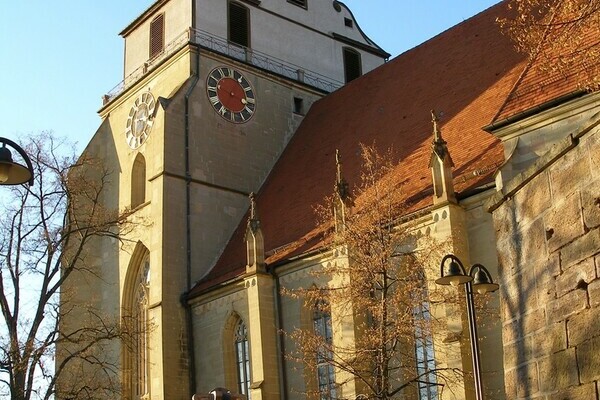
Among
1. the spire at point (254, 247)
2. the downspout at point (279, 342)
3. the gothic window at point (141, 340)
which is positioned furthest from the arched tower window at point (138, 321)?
the downspout at point (279, 342)

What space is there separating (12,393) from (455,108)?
1175cm

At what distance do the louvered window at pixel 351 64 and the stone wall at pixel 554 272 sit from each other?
81.8 feet

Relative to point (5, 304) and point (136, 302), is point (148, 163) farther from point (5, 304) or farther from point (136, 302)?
point (5, 304)

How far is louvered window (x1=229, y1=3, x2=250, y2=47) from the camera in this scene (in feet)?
92.4

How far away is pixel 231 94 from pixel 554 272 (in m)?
21.9

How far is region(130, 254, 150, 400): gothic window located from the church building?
0.20 ft

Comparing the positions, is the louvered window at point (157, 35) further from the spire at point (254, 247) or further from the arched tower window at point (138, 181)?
the spire at point (254, 247)

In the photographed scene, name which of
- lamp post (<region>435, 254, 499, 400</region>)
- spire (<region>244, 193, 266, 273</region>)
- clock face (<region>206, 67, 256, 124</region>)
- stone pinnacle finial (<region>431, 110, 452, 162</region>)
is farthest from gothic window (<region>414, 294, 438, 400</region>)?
clock face (<region>206, 67, 256, 124</region>)

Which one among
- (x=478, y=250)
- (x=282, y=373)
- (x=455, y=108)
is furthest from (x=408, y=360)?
(x=455, y=108)

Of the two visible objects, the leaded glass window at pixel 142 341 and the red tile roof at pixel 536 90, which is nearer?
the red tile roof at pixel 536 90

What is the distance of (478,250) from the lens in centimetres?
1667

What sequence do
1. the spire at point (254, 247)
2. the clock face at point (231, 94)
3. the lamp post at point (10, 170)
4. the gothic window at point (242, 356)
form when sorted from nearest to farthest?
1. the lamp post at point (10, 170)
2. the spire at point (254, 247)
3. the gothic window at point (242, 356)
4. the clock face at point (231, 94)

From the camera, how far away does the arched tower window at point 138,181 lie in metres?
26.8

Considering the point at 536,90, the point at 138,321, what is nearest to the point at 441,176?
the point at 536,90
